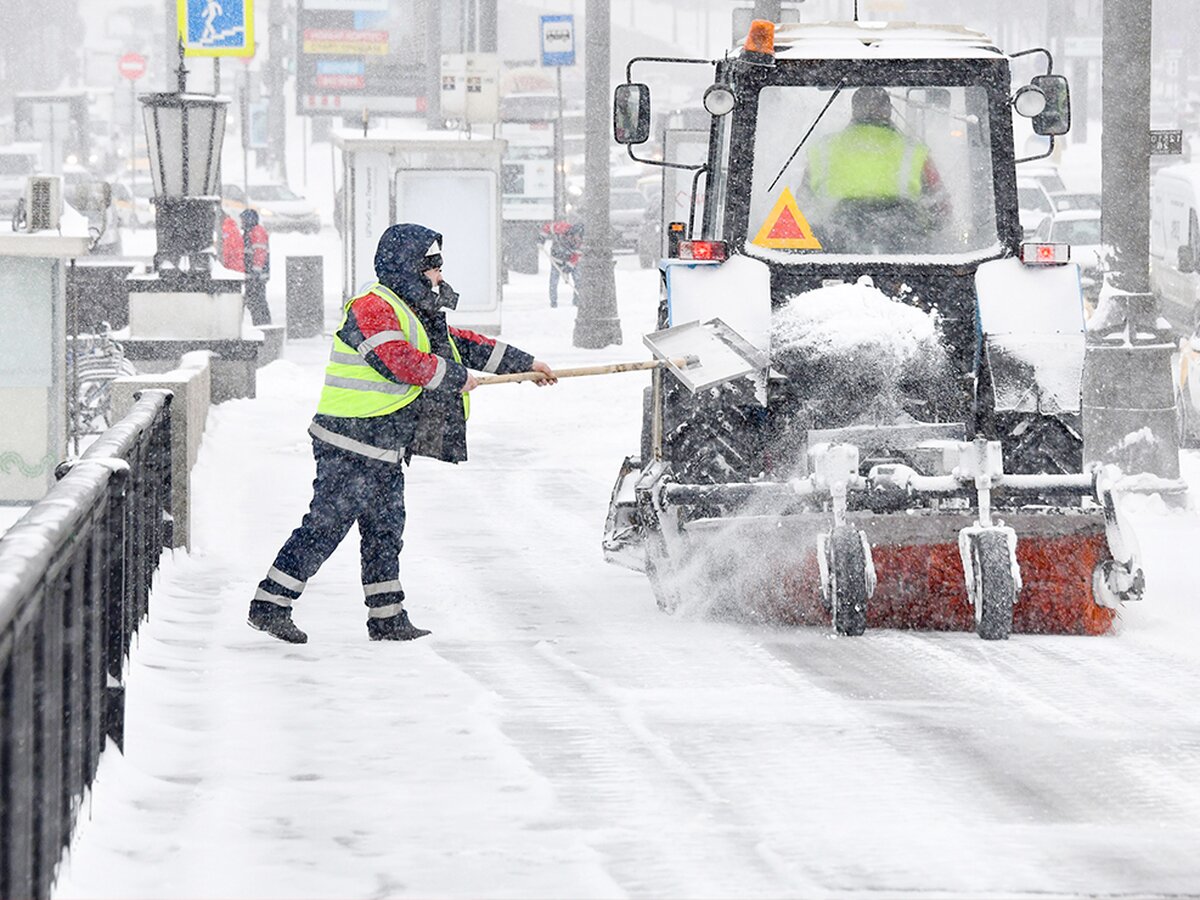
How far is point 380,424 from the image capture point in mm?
8000

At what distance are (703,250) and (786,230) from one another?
429 millimetres

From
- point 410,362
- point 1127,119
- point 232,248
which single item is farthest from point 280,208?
point 410,362

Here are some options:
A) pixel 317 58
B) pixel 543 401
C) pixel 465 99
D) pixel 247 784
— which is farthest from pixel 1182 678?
pixel 317 58

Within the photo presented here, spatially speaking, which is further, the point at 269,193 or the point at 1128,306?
the point at 269,193

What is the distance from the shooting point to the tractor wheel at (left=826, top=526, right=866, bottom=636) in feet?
26.0

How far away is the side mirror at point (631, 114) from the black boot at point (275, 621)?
2413 mm

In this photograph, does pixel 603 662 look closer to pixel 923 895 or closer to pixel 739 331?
pixel 739 331

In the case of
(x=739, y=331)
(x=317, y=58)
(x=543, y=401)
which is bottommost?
(x=543, y=401)

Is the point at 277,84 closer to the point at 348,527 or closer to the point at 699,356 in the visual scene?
the point at 699,356

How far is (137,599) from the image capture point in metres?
7.73

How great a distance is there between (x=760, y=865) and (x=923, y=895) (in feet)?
1.38

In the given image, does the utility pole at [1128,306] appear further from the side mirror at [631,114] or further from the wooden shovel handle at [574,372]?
the wooden shovel handle at [574,372]

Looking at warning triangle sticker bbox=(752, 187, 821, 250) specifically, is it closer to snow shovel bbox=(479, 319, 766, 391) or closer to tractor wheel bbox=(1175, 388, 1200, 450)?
snow shovel bbox=(479, 319, 766, 391)

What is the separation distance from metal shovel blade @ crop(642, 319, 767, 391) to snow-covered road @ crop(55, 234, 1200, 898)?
0.94 m
